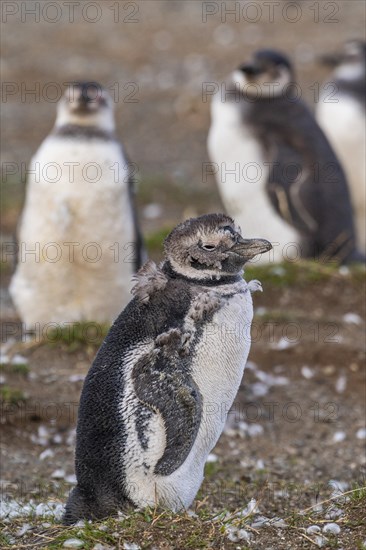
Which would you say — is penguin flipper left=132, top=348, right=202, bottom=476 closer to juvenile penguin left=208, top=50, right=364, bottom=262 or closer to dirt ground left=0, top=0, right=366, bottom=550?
dirt ground left=0, top=0, right=366, bottom=550

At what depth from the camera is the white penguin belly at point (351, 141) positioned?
9938mm

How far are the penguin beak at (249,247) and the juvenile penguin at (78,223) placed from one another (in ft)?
9.88

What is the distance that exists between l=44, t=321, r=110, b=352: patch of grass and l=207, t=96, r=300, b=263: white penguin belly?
2.69m

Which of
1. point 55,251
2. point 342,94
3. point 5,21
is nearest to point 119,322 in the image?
point 55,251

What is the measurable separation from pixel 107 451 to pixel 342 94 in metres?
7.01

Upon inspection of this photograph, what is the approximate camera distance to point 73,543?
3.46 metres

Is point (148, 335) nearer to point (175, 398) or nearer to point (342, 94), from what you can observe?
point (175, 398)

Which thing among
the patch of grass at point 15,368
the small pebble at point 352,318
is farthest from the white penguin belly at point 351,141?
the patch of grass at point 15,368

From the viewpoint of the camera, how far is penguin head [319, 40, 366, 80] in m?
10.4

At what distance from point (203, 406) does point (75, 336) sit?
285 centimetres

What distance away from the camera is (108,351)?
3727 millimetres

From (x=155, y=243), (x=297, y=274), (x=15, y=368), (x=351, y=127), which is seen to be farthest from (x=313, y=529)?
(x=351, y=127)

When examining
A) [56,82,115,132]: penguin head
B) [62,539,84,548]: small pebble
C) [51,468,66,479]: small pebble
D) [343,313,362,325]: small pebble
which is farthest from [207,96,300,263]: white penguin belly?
[62,539,84,548]: small pebble

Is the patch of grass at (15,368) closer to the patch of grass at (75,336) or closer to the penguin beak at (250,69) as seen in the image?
the patch of grass at (75,336)
